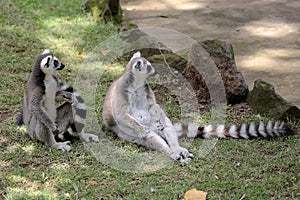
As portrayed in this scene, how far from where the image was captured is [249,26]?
9.51 m

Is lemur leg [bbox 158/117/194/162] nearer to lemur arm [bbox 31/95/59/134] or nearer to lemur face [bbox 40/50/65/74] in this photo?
lemur arm [bbox 31/95/59/134]

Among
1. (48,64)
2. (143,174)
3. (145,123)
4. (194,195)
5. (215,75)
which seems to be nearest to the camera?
(194,195)

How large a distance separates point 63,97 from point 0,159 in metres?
0.84

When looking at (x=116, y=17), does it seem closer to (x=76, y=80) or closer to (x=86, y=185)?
(x=76, y=80)

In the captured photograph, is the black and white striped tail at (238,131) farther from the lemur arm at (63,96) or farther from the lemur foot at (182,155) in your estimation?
the lemur arm at (63,96)

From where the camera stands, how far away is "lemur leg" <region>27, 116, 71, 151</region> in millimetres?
5766

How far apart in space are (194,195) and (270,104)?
1.92 meters

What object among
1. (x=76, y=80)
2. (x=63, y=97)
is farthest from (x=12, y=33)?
(x=63, y=97)

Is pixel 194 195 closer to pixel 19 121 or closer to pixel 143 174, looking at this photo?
pixel 143 174

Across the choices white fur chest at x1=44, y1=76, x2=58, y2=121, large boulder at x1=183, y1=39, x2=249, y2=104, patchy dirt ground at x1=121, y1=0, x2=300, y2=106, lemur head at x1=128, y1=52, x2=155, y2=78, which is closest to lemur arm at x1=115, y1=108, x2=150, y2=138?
lemur head at x1=128, y1=52, x2=155, y2=78

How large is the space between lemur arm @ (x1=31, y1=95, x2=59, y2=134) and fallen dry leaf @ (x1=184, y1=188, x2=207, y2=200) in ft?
4.81

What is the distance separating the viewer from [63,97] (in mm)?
5871

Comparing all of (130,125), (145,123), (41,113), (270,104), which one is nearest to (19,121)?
(41,113)

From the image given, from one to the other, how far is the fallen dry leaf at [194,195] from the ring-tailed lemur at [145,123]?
0.80m
